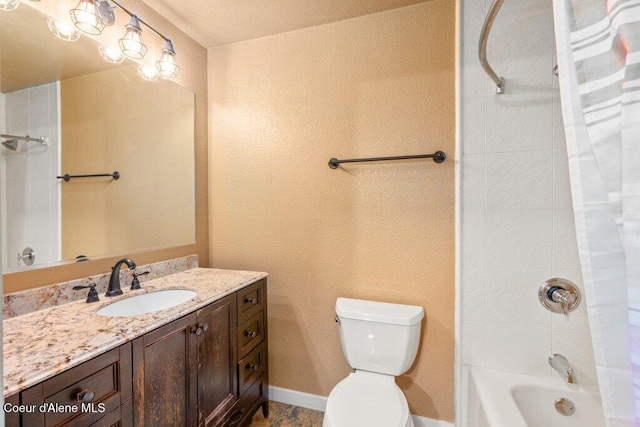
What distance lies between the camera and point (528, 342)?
144 cm

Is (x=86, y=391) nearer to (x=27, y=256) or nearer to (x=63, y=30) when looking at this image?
(x=27, y=256)

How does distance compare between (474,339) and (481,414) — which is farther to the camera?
(474,339)

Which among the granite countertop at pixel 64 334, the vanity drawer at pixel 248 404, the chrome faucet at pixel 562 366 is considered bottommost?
the vanity drawer at pixel 248 404

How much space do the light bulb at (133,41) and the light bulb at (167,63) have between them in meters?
0.12

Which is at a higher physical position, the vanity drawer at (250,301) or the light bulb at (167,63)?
the light bulb at (167,63)

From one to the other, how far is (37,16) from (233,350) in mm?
1705

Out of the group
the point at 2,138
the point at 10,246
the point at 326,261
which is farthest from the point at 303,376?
the point at 2,138

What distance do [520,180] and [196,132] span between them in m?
1.96

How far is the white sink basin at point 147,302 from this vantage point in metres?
1.33

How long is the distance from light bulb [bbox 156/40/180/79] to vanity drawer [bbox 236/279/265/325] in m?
1.34

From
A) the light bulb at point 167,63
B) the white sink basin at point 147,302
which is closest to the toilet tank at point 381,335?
the white sink basin at point 147,302

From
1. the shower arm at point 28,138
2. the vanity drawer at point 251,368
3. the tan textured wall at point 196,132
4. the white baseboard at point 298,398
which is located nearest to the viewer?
the shower arm at point 28,138

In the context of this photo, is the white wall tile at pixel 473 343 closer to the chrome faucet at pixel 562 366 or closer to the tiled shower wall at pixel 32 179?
the chrome faucet at pixel 562 366

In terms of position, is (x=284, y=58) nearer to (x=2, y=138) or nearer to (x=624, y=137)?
(x=2, y=138)
